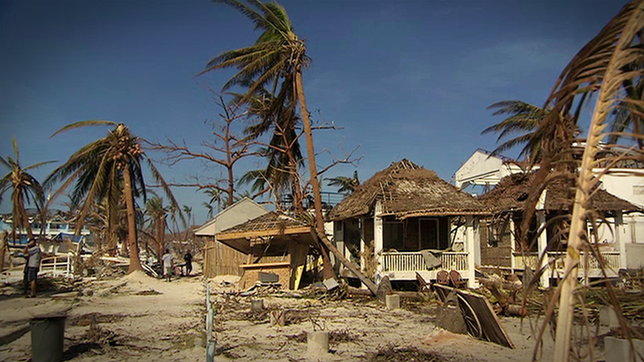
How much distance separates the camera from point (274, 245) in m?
20.2

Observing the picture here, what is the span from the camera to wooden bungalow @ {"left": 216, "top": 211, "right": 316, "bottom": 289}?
1900cm

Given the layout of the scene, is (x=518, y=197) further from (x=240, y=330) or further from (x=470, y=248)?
(x=240, y=330)

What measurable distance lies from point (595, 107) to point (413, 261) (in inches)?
569

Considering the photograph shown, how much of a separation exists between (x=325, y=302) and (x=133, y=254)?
11146 mm

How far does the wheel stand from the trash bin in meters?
6.93

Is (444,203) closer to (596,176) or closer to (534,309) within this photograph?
(534,309)

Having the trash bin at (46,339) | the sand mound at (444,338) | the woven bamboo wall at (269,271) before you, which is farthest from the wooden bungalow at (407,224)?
the trash bin at (46,339)

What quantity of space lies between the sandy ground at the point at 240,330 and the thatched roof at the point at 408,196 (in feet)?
10.8

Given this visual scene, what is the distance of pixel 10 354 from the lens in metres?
7.83

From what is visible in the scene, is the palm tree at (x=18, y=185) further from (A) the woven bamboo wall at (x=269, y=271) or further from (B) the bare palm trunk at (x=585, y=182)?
(B) the bare palm trunk at (x=585, y=182)

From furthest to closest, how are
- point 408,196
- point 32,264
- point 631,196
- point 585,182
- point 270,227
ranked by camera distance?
point 631,196 < point 270,227 < point 408,196 < point 32,264 < point 585,182

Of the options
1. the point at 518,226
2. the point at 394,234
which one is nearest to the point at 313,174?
the point at 394,234

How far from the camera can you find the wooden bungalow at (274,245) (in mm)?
19000

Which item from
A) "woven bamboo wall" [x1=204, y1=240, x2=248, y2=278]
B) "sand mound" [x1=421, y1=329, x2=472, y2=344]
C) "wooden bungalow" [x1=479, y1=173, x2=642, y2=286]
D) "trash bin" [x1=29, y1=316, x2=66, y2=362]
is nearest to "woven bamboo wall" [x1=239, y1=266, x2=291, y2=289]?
"woven bamboo wall" [x1=204, y1=240, x2=248, y2=278]
